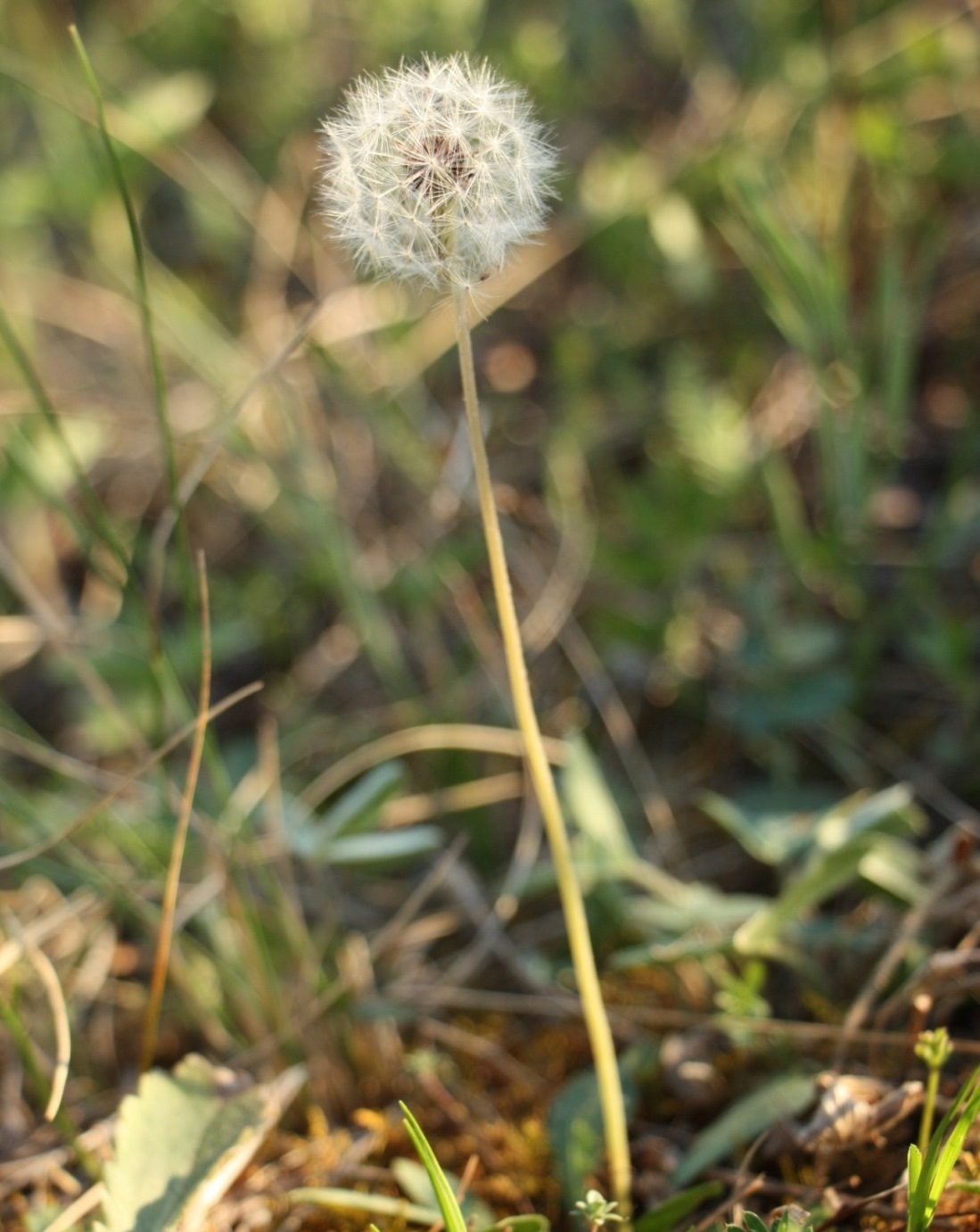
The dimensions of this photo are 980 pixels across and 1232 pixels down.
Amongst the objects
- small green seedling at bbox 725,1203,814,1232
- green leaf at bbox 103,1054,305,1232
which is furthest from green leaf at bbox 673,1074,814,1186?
green leaf at bbox 103,1054,305,1232

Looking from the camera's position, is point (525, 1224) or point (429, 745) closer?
point (525, 1224)

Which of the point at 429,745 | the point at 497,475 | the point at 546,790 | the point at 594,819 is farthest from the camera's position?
the point at 497,475

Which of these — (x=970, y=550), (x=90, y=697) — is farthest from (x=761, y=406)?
(x=90, y=697)

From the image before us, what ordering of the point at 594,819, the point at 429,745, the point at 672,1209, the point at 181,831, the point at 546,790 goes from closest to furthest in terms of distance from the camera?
1. the point at 546,790
2. the point at 672,1209
3. the point at 181,831
4. the point at 594,819
5. the point at 429,745

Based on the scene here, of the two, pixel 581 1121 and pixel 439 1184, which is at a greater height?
pixel 439 1184

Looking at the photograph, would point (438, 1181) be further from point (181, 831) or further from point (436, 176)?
point (436, 176)

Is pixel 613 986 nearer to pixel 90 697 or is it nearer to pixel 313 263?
pixel 90 697

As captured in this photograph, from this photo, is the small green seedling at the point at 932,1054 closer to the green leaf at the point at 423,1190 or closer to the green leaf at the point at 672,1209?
the green leaf at the point at 672,1209

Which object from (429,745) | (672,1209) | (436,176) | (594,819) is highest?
(436,176)

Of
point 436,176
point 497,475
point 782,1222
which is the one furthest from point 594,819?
point 497,475
